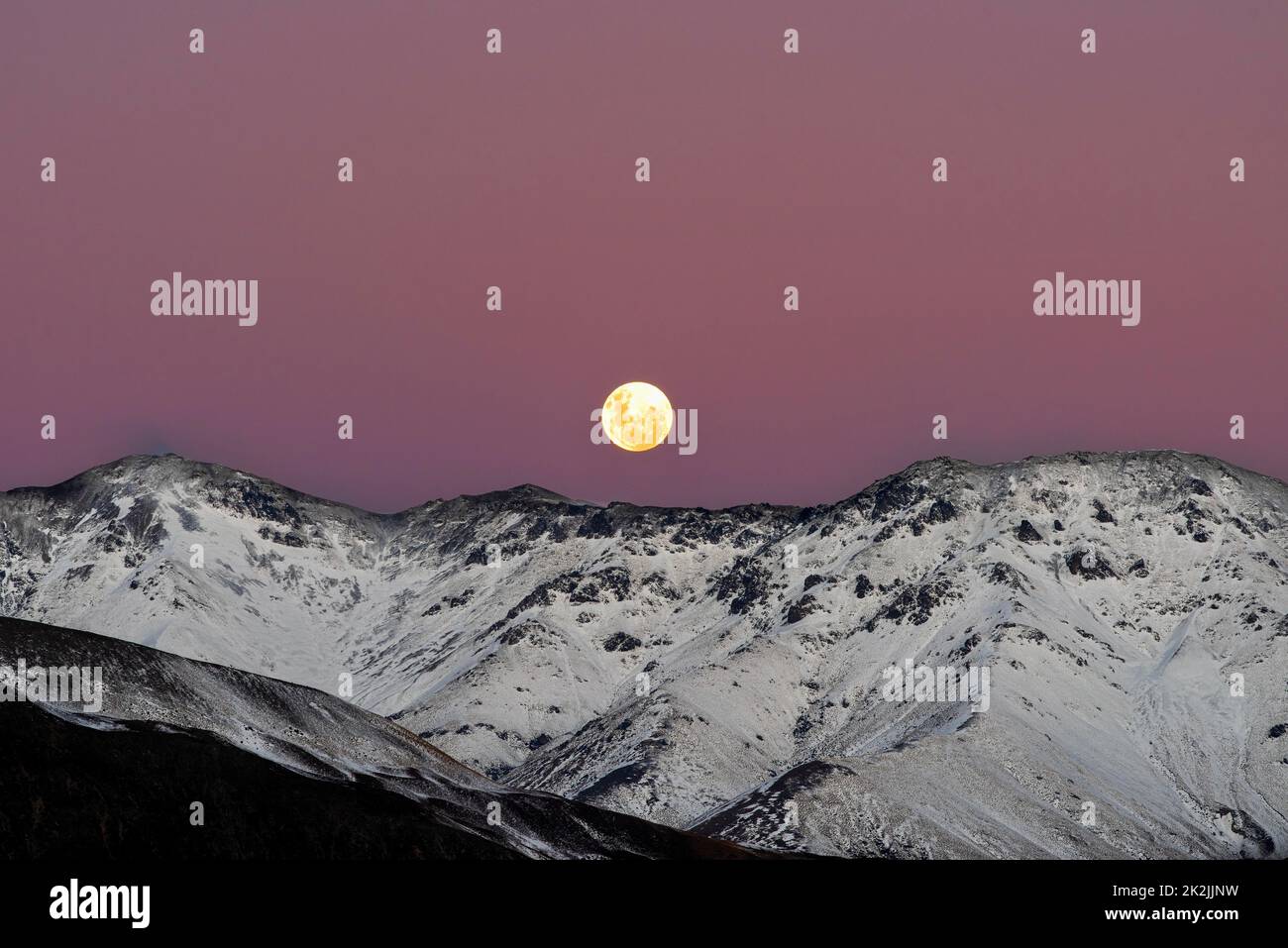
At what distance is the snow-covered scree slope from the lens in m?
134

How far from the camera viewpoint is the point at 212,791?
143 meters

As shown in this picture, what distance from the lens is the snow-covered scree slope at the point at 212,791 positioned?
5281 inches
